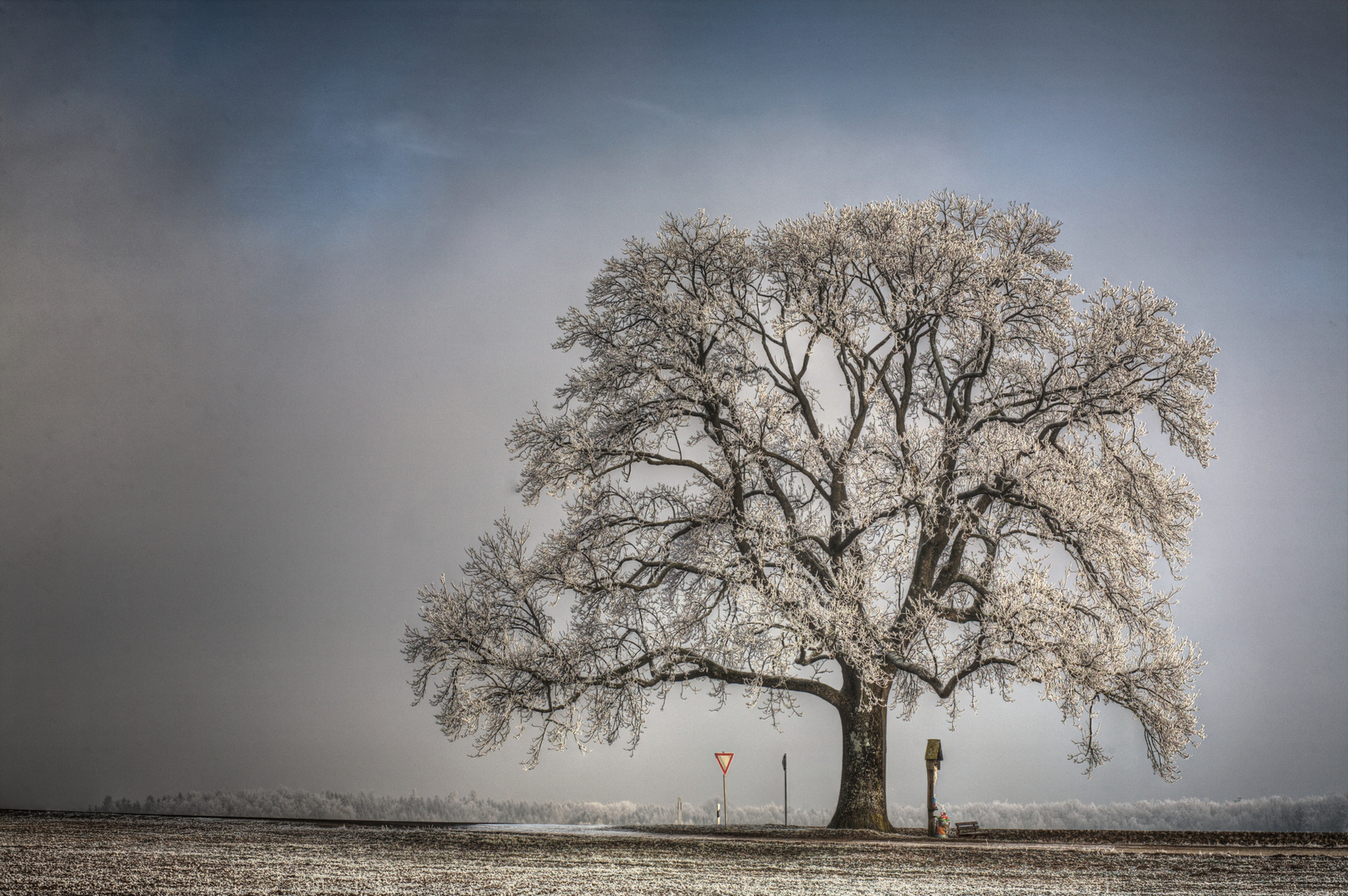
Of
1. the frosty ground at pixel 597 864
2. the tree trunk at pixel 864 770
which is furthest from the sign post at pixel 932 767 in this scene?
the frosty ground at pixel 597 864

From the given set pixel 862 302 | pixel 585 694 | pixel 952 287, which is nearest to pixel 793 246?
pixel 862 302

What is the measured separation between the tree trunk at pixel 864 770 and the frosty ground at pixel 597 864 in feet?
6.96

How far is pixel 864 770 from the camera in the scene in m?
17.8

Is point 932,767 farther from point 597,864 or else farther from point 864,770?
point 597,864

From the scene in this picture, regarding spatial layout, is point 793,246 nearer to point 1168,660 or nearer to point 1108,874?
point 1168,660

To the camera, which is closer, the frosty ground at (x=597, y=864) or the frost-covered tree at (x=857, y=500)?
the frosty ground at (x=597, y=864)

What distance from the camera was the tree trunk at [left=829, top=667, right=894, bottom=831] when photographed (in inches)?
691

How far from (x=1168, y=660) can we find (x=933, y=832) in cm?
480

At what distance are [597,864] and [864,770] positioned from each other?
8.26 m

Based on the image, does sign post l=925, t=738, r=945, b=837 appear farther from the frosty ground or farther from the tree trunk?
the frosty ground

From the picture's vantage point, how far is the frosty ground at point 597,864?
859 centimetres

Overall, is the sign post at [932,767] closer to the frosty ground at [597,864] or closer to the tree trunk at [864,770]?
the tree trunk at [864,770]

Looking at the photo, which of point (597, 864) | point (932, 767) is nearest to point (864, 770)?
point (932, 767)

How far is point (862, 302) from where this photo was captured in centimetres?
A: 1870
